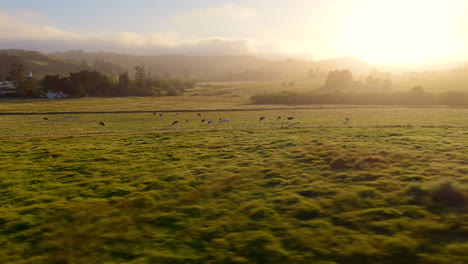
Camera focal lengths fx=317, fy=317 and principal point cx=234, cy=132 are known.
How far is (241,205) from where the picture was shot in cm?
1261

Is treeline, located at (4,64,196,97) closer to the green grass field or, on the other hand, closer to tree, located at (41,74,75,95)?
tree, located at (41,74,75,95)

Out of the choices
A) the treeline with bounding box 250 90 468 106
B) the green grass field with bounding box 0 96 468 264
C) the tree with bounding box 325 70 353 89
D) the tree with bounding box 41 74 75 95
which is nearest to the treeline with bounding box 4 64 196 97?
the tree with bounding box 41 74 75 95

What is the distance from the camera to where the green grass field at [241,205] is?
29.7 ft

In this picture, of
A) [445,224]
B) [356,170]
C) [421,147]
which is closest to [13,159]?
[356,170]

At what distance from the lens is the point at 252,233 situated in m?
→ 10.2

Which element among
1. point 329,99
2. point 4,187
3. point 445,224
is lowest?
point 4,187

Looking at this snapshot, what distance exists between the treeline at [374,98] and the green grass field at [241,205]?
7658 cm

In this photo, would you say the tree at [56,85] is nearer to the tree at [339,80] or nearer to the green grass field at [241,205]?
the tree at [339,80]

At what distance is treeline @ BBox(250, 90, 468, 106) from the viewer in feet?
293

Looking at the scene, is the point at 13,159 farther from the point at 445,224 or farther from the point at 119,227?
the point at 445,224

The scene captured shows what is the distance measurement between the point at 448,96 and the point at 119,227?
337 feet

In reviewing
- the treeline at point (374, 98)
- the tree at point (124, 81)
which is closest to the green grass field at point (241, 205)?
the treeline at point (374, 98)

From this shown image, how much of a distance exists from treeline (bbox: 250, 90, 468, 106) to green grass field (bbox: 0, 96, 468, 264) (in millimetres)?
76576

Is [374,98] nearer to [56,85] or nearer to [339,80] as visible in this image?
[339,80]
